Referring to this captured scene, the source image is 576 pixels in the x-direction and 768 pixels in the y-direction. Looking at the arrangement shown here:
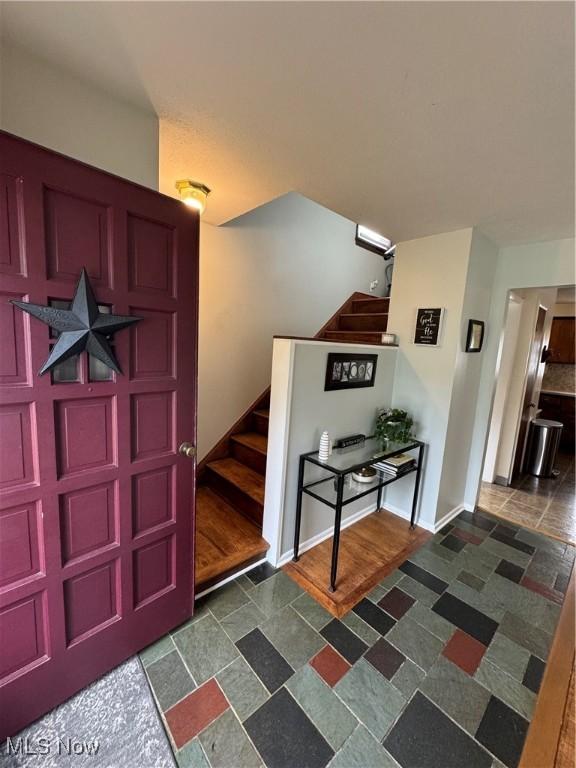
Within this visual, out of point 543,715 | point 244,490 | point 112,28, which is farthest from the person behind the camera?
point 244,490

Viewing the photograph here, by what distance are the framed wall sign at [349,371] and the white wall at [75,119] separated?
4.52 ft

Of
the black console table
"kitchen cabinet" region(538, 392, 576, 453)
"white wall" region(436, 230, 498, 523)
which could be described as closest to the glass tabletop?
the black console table

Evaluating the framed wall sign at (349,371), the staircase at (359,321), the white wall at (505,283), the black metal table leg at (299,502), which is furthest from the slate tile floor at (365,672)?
the staircase at (359,321)

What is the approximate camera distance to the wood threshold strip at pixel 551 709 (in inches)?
26.9

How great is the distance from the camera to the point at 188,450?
4.83 ft

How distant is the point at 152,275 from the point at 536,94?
1513mm

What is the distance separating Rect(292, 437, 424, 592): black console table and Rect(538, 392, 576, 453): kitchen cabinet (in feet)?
12.8

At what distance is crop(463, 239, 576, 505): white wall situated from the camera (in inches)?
91.4

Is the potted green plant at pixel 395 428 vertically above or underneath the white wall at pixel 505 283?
underneath

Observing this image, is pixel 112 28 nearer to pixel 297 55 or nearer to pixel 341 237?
pixel 297 55

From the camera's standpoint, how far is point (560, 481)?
377 cm

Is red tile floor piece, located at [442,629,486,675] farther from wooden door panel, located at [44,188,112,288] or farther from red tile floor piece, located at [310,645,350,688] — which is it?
wooden door panel, located at [44,188,112,288]

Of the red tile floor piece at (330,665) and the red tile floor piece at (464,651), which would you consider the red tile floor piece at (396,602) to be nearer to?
the red tile floor piece at (464,651)

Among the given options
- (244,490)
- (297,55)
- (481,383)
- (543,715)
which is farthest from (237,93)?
(481,383)
